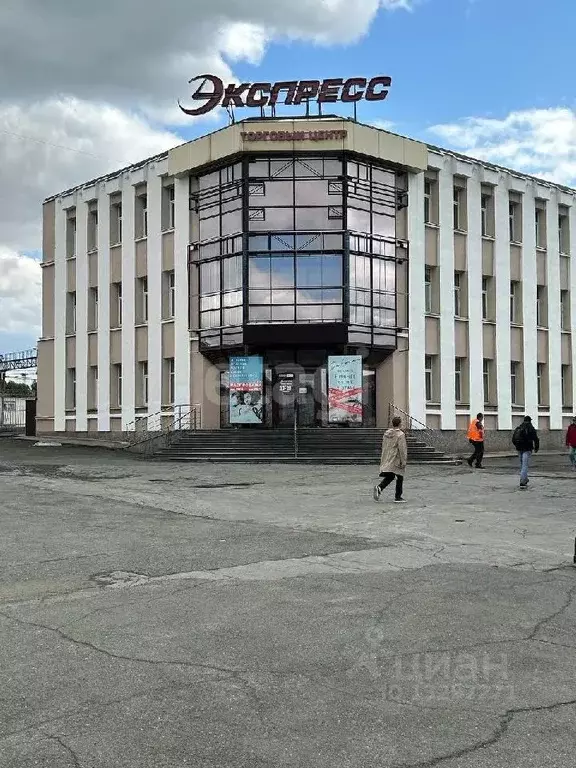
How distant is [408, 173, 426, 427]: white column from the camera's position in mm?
31859

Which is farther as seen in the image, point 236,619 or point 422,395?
point 422,395

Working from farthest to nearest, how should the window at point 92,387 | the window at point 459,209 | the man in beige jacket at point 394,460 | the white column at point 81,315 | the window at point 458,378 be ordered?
1. the white column at point 81,315
2. the window at point 92,387
3. the window at point 459,209
4. the window at point 458,378
5. the man in beige jacket at point 394,460

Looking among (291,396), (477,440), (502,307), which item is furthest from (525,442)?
(502,307)

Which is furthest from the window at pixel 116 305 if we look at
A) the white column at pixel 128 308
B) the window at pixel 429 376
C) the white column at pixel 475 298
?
the white column at pixel 475 298

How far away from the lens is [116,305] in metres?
36.0

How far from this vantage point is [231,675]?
16.7ft

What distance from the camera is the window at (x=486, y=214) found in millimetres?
35200

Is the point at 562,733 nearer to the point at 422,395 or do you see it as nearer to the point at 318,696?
the point at 318,696

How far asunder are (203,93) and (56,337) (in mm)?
14087

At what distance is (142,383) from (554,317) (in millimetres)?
19463

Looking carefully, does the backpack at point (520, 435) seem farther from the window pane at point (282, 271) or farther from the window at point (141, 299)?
the window at point (141, 299)

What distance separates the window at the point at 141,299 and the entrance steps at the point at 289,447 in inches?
302

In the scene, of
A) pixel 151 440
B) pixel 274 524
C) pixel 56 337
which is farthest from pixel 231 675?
pixel 56 337

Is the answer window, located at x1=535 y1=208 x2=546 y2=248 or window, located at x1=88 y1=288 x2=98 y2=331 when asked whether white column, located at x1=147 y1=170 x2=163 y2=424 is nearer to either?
window, located at x1=88 y1=288 x2=98 y2=331
